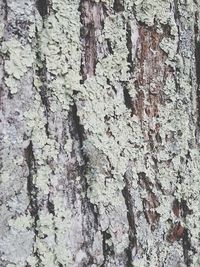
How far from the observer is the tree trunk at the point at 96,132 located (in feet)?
2.90

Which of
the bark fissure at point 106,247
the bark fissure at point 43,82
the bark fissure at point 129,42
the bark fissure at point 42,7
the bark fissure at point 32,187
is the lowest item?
the bark fissure at point 106,247

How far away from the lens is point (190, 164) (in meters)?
1.06

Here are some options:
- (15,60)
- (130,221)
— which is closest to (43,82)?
(15,60)

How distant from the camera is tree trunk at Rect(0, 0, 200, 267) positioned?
2.90ft

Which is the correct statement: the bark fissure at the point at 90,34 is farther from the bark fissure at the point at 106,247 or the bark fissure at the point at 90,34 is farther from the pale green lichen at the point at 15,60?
the bark fissure at the point at 106,247

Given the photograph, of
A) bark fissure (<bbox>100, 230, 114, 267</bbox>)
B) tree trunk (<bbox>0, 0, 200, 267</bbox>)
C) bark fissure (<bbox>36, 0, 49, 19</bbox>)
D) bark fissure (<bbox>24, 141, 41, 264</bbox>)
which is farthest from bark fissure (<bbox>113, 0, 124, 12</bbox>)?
bark fissure (<bbox>100, 230, 114, 267</bbox>)

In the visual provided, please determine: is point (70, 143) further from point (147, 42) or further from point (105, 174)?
point (147, 42)

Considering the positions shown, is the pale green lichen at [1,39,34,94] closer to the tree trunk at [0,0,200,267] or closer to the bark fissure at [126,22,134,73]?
the tree trunk at [0,0,200,267]

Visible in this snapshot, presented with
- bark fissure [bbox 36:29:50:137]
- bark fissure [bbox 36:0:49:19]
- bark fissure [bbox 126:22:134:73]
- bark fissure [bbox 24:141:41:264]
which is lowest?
bark fissure [bbox 24:141:41:264]

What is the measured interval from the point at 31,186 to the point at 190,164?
0.37m

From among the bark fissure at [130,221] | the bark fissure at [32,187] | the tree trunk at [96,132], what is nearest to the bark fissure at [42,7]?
the tree trunk at [96,132]

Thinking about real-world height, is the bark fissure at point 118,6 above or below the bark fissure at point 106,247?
above

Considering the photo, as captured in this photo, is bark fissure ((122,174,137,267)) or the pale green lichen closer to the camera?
Answer: the pale green lichen

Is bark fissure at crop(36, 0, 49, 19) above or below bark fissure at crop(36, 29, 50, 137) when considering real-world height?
above
